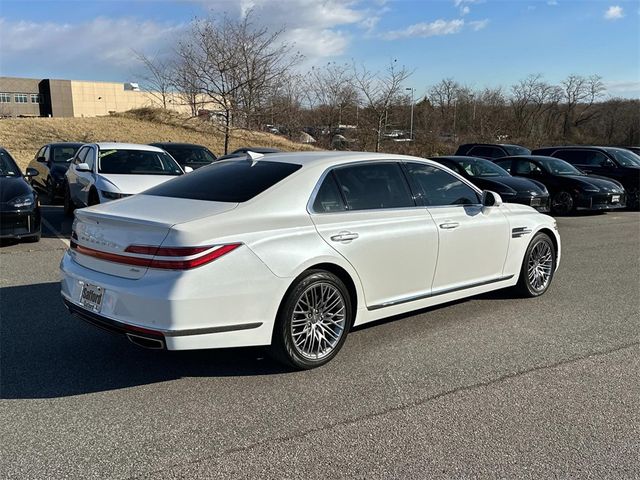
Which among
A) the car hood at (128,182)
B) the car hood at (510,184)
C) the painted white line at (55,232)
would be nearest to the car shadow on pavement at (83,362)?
the car hood at (128,182)

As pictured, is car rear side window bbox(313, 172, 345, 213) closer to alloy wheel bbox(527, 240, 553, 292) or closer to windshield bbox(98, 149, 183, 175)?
alloy wheel bbox(527, 240, 553, 292)

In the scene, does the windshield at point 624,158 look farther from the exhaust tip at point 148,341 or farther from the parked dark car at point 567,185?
the exhaust tip at point 148,341

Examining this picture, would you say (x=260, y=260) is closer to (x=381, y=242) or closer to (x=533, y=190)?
(x=381, y=242)

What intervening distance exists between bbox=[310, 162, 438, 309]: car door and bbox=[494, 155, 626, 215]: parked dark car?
10.9 meters

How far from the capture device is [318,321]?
4.20m

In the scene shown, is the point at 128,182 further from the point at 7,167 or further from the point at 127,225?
the point at 127,225

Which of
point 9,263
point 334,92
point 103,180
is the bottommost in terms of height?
point 9,263

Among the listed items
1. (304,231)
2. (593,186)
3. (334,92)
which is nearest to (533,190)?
(593,186)

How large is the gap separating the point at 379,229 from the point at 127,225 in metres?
1.94

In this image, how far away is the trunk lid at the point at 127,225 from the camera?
3691 mm

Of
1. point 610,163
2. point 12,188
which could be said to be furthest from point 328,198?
point 610,163

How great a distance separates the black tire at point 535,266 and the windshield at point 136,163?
22.0ft

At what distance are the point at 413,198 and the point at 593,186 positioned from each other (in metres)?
11.1

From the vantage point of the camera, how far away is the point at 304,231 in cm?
408
